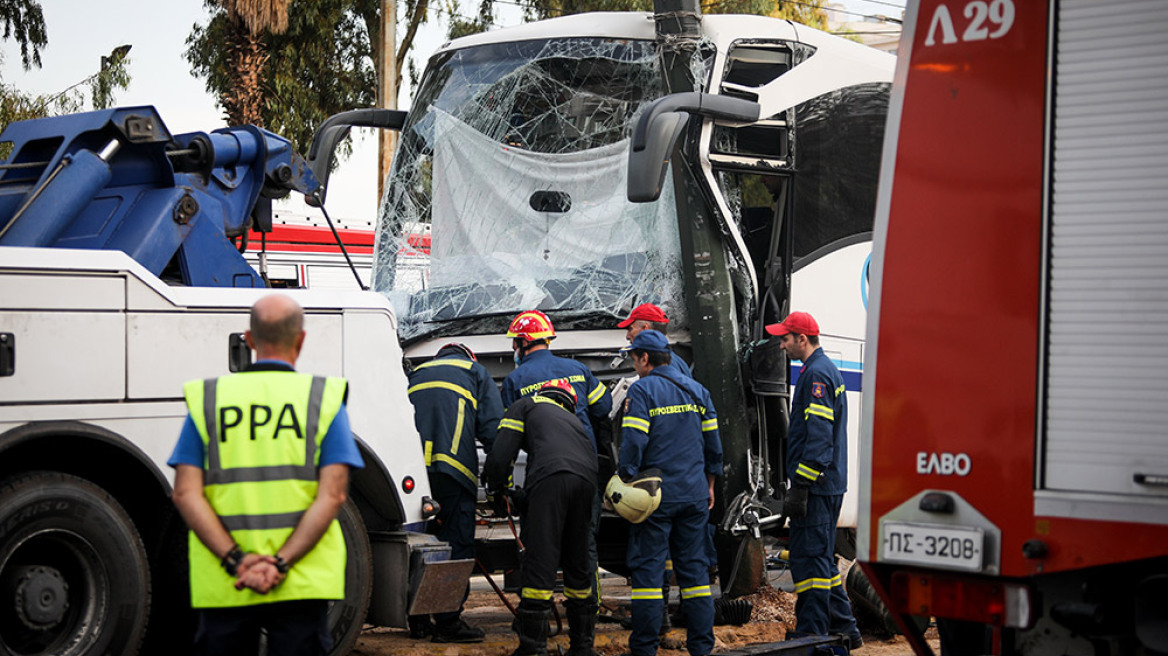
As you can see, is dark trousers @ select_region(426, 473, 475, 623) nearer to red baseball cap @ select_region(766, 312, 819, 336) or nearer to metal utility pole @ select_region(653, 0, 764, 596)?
metal utility pole @ select_region(653, 0, 764, 596)

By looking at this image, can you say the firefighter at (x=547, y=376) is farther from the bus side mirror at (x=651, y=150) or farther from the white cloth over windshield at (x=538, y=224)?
the bus side mirror at (x=651, y=150)

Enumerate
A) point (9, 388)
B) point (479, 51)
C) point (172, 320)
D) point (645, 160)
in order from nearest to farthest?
1. point (9, 388)
2. point (172, 320)
3. point (645, 160)
4. point (479, 51)

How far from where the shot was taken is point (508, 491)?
8461 millimetres

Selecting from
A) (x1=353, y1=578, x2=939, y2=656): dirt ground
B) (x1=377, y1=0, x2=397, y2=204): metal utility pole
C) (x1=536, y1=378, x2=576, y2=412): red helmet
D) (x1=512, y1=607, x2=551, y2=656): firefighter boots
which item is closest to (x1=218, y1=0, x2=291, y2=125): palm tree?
(x1=377, y1=0, x2=397, y2=204): metal utility pole

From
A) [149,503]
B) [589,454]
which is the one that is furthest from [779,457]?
[149,503]

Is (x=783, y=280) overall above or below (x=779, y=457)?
above

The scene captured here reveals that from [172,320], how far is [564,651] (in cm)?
347

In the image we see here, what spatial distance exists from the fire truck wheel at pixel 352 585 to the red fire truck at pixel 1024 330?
9.79ft

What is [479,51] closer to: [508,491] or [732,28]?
[732,28]

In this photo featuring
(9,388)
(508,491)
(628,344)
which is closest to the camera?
(9,388)

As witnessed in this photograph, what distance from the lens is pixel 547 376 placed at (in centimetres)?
844

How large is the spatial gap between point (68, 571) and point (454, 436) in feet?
9.32

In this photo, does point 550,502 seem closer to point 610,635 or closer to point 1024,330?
point 610,635

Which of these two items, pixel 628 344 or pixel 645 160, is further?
pixel 628 344
